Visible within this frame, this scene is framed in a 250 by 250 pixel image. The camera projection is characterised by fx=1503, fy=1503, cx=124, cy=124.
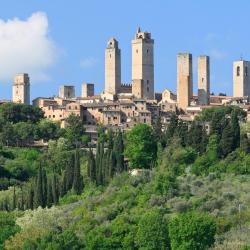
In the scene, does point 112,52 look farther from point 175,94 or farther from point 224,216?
point 224,216

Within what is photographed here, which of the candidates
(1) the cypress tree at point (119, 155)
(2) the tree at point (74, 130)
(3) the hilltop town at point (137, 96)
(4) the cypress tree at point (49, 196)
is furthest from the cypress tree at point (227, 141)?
(3) the hilltop town at point (137, 96)

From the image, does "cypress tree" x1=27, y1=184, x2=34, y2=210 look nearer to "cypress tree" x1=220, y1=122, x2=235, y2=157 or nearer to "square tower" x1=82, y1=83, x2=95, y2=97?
"cypress tree" x1=220, y1=122, x2=235, y2=157

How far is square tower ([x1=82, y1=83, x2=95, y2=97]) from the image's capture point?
11620cm

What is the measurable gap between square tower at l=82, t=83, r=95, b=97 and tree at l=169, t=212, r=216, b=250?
5789cm

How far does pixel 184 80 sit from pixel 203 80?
5.08m

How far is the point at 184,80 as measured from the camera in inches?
4279

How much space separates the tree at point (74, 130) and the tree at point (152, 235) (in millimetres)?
33764

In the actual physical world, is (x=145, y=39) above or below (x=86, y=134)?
above

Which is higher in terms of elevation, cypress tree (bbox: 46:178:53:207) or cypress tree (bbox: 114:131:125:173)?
cypress tree (bbox: 114:131:125:173)

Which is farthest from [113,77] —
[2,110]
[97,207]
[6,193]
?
[97,207]

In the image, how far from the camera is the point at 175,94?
4392 inches

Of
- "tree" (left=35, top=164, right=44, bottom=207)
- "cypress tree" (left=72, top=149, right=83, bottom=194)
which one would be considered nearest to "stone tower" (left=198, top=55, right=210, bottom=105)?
"cypress tree" (left=72, top=149, right=83, bottom=194)

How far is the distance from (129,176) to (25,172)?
46.8 ft

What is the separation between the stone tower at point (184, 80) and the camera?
10756 cm
